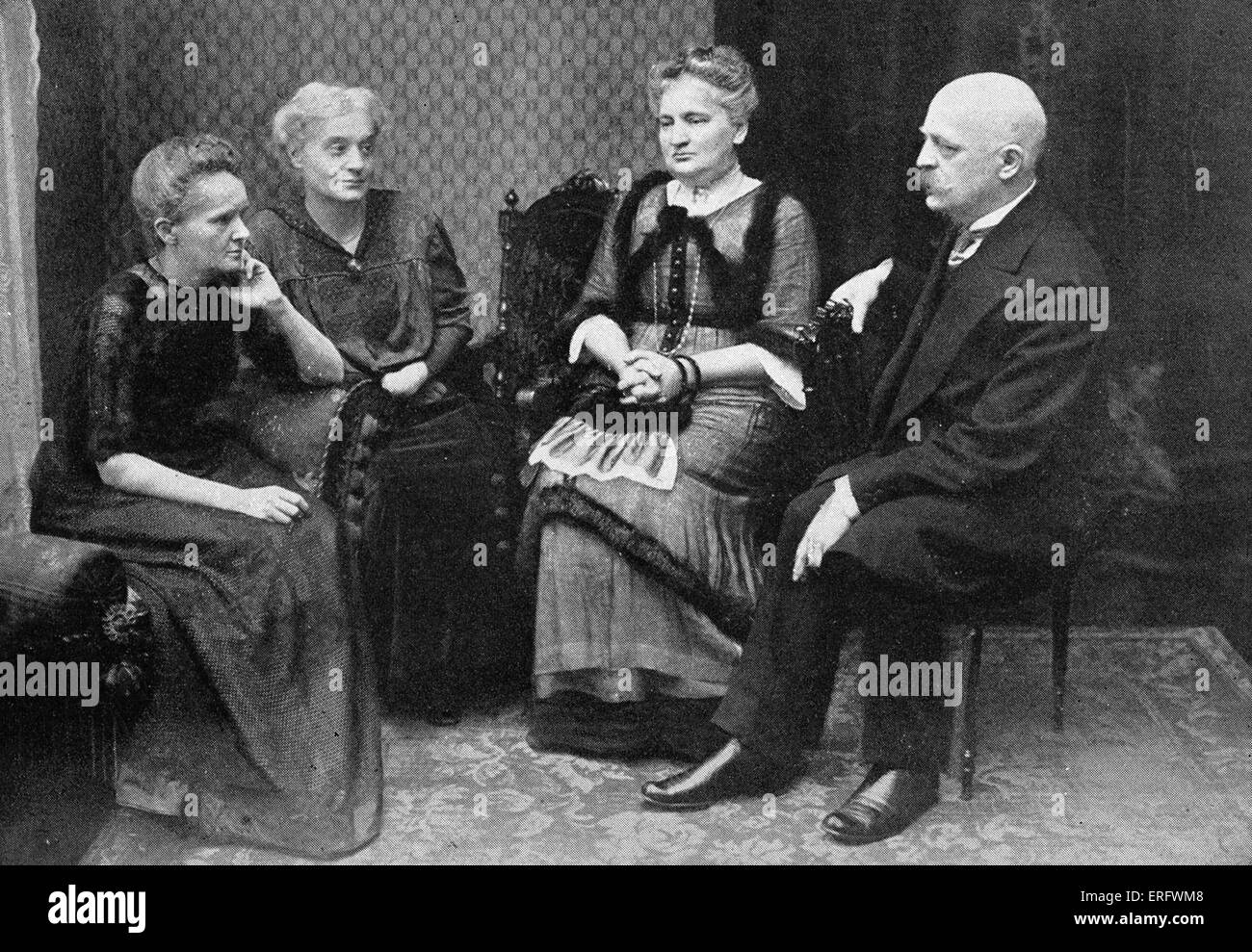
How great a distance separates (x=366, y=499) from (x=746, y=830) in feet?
4.35

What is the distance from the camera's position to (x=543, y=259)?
15.5ft

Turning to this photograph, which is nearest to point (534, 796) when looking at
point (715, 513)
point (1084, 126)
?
Answer: point (715, 513)

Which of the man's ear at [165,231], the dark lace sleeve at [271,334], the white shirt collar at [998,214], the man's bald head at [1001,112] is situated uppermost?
the man's bald head at [1001,112]

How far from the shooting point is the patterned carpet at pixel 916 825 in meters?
4.37

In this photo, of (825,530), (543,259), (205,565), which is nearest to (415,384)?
(543,259)

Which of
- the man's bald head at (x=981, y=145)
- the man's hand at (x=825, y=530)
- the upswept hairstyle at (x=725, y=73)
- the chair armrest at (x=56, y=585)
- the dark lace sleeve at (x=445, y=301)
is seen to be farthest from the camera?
the dark lace sleeve at (x=445, y=301)

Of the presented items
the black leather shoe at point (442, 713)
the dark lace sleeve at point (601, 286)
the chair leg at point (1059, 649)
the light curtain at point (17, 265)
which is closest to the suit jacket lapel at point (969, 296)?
the chair leg at point (1059, 649)

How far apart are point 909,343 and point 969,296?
0.20 meters

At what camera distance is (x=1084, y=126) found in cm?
457

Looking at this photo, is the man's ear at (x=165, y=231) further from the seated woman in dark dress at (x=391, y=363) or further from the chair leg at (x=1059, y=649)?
the chair leg at (x=1059, y=649)

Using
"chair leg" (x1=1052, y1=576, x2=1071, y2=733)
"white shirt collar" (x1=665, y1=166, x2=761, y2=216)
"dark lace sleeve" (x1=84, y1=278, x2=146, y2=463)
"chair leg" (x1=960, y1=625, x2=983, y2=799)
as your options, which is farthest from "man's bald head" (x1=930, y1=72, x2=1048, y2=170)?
"dark lace sleeve" (x1=84, y1=278, x2=146, y2=463)

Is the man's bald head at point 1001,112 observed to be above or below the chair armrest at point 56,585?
above

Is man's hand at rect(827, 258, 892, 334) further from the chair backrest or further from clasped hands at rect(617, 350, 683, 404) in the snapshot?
the chair backrest

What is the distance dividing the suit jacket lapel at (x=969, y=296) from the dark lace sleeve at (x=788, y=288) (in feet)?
1.08
